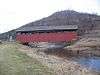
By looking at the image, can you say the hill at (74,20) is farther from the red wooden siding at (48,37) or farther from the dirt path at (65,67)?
the dirt path at (65,67)

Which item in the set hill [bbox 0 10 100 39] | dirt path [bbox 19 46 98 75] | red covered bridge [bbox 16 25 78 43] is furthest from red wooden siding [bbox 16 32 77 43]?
dirt path [bbox 19 46 98 75]

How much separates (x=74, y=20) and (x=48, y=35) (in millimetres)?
32220

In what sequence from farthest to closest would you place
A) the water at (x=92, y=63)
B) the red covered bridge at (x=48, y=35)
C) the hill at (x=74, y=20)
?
the hill at (x=74, y=20) < the red covered bridge at (x=48, y=35) < the water at (x=92, y=63)

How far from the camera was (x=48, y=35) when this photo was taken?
65.2 metres

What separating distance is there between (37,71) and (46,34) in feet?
142

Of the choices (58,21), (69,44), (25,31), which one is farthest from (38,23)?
(69,44)

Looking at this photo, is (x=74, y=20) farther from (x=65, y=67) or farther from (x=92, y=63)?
(x=65, y=67)

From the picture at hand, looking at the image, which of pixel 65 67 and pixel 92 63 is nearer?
pixel 65 67

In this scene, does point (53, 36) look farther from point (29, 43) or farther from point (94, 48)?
point (94, 48)

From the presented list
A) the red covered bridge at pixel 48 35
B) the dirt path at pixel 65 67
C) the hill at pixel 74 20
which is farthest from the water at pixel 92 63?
the hill at pixel 74 20

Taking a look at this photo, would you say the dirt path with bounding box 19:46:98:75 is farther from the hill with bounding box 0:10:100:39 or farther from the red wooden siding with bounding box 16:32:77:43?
the hill with bounding box 0:10:100:39

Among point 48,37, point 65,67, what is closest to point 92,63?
point 65,67

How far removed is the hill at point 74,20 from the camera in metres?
88.4

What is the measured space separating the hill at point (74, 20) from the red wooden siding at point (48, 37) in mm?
21089
